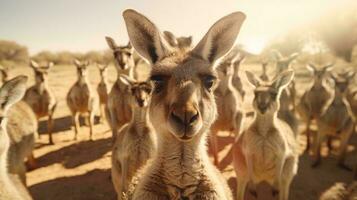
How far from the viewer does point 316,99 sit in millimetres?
9664

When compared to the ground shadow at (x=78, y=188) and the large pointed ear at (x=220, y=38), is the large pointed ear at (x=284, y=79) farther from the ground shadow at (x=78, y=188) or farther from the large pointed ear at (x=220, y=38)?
the ground shadow at (x=78, y=188)

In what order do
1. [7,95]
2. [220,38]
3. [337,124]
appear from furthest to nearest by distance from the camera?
[337,124] < [7,95] < [220,38]

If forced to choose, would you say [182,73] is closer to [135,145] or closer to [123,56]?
[135,145]

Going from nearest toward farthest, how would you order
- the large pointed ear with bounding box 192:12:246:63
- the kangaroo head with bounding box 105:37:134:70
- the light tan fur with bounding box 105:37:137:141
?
the large pointed ear with bounding box 192:12:246:63
the light tan fur with bounding box 105:37:137:141
the kangaroo head with bounding box 105:37:134:70

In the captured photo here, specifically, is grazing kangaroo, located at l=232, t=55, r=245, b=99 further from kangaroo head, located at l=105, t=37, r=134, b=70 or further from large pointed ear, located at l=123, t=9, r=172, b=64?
large pointed ear, located at l=123, t=9, r=172, b=64

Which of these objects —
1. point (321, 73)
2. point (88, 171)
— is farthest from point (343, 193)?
point (321, 73)

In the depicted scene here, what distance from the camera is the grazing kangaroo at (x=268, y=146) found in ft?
19.1

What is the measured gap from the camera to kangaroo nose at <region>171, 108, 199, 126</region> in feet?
8.59

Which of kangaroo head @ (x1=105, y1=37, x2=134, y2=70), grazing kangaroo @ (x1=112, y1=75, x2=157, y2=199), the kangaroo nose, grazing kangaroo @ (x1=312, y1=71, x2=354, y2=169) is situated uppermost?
kangaroo head @ (x1=105, y1=37, x2=134, y2=70)

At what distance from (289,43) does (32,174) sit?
99.0ft

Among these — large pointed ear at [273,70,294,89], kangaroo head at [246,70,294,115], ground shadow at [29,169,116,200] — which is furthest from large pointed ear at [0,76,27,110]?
large pointed ear at [273,70,294,89]

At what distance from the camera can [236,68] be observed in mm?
11125

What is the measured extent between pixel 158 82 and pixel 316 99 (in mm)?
7565

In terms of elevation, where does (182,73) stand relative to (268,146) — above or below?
above
